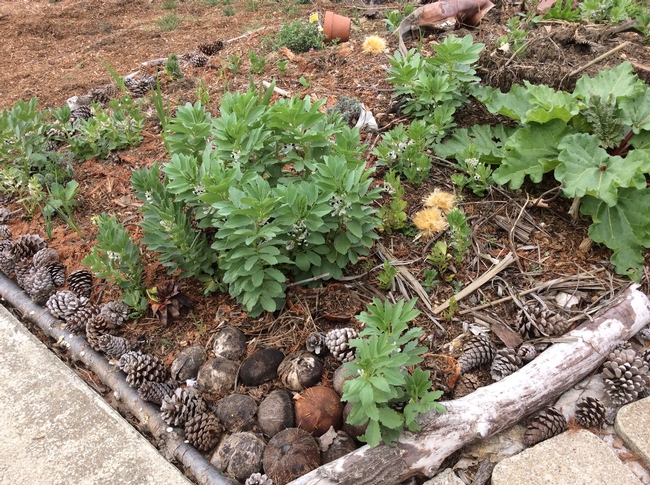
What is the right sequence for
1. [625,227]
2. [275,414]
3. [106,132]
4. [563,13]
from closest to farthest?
[275,414]
[625,227]
[106,132]
[563,13]

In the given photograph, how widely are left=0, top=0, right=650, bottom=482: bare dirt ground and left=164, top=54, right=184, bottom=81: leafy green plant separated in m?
0.14

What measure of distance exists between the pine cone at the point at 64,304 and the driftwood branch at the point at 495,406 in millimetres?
1583

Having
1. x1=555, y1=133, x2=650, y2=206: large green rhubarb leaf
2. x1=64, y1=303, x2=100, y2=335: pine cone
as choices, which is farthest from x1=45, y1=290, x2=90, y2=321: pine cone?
x1=555, y1=133, x2=650, y2=206: large green rhubarb leaf

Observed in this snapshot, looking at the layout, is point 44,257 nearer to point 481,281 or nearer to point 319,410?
point 319,410

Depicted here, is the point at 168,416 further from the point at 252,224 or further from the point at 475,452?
the point at 475,452

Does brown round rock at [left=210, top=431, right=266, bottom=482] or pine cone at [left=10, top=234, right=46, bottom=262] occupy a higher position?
pine cone at [left=10, top=234, right=46, bottom=262]

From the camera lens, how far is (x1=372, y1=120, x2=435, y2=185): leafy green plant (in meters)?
2.93

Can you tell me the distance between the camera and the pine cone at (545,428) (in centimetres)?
205

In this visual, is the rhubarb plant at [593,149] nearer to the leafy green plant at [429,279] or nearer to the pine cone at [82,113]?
the leafy green plant at [429,279]

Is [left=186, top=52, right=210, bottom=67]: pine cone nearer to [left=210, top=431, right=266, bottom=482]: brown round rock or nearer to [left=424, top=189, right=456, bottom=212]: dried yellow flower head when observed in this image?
[left=424, top=189, right=456, bottom=212]: dried yellow flower head

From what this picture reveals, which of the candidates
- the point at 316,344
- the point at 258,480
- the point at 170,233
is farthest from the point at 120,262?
the point at 258,480

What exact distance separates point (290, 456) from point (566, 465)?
3.40 ft

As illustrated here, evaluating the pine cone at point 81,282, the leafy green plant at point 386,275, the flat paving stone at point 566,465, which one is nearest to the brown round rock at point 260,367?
the leafy green plant at point 386,275

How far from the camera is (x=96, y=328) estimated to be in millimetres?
2578
